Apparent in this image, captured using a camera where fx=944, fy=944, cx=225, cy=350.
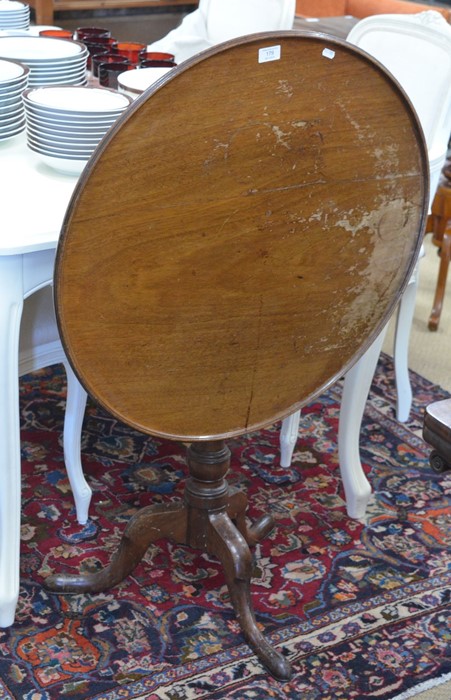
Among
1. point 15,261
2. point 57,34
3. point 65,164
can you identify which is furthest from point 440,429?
point 57,34

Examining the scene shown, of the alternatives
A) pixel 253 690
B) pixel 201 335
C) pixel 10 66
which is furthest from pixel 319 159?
pixel 253 690

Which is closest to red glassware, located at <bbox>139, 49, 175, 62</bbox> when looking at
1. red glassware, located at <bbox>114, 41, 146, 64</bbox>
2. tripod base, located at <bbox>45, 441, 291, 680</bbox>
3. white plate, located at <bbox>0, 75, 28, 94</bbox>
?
red glassware, located at <bbox>114, 41, 146, 64</bbox>

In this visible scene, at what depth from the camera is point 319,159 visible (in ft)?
4.29

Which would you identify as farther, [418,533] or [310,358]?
[418,533]

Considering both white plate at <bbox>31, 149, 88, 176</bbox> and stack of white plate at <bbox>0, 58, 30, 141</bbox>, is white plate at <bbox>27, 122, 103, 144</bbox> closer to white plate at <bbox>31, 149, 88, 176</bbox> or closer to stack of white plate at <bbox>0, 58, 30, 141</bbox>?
white plate at <bbox>31, 149, 88, 176</bbox>

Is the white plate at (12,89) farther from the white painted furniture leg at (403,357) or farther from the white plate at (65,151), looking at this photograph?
the white painted furniture leg at (403,357)

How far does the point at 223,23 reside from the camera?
255 centimetres

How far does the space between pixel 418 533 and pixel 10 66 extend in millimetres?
1255

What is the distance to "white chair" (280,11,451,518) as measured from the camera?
194cm

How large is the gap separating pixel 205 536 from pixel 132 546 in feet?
0.45

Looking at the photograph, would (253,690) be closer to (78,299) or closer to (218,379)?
(218,379)

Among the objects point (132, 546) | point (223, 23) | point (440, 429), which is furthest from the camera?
point (223, 23)

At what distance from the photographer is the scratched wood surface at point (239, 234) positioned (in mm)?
1201

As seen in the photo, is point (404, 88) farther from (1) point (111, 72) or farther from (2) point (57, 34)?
(2) point (57, 34)
